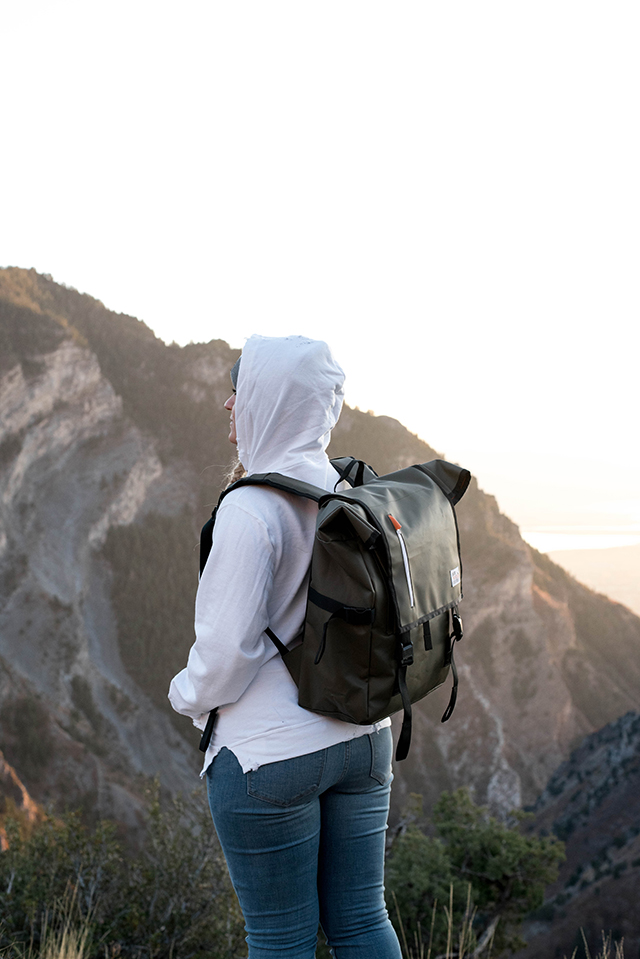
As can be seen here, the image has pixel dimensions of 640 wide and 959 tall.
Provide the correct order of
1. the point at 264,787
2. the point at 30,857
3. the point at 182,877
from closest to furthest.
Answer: the point at 264,787 < the point at 182,877 < the point at 30,857

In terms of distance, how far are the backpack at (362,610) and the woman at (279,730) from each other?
0.06 m

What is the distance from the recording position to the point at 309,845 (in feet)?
4.48

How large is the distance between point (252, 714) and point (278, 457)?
519mm

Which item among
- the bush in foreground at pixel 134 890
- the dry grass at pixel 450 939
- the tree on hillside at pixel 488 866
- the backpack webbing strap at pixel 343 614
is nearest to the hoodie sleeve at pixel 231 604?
the backpack webbing strap at pixel 343 614

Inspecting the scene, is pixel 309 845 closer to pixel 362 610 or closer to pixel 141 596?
pixel 362 610

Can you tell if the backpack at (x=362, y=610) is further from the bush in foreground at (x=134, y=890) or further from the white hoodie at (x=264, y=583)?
the bush in foreground at (x=134, y=890)

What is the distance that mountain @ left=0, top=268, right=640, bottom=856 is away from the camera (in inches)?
978

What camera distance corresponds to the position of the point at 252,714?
1346mm

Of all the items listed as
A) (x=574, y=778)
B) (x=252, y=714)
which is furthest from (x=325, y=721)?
(x=574, y=778)

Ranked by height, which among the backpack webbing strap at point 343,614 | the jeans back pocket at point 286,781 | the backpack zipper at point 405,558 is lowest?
the jeans back pocket at point 286,781

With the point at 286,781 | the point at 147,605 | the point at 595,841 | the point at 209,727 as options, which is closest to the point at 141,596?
the point at 147,605

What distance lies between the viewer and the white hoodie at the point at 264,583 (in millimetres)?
1311

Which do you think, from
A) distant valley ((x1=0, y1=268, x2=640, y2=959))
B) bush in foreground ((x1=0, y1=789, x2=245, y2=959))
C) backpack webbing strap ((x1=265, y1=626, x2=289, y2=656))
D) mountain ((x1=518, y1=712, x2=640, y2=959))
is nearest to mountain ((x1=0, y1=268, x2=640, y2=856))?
distant valley ((x1=0, y1=268, x2=640, y2=959))

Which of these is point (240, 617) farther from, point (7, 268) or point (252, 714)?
point (7, 268)
